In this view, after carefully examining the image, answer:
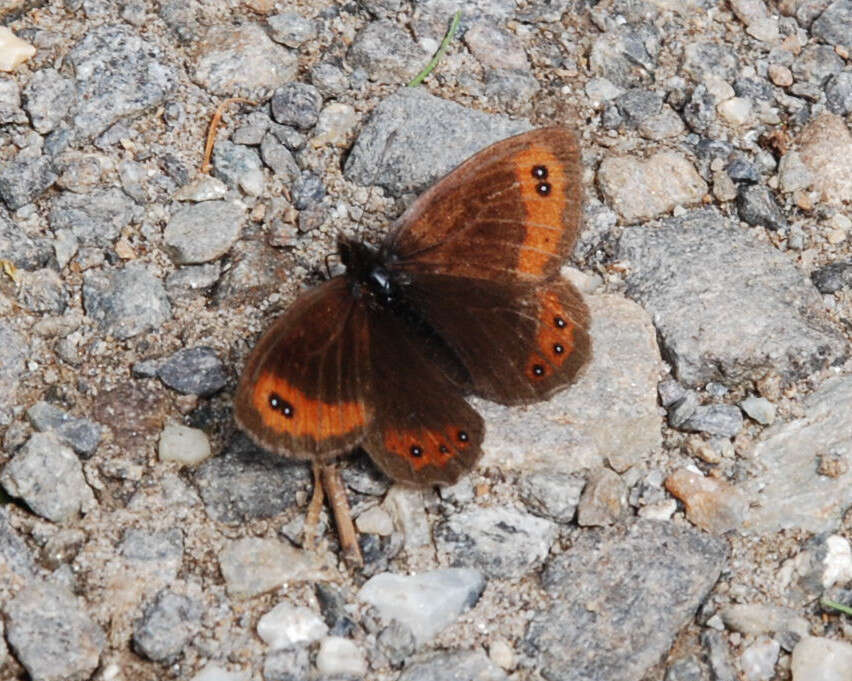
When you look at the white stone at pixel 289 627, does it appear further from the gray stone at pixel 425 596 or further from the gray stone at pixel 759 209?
the gray stone at pixel 759 209

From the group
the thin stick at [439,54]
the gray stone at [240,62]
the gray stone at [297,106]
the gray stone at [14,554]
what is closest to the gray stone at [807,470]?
the thin stick at [439,54]

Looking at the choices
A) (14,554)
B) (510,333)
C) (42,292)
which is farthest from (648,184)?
(14,554)

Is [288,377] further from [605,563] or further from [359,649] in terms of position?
[605,563]

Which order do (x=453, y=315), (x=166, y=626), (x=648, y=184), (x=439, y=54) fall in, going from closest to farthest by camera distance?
(x=166, y=626)
(x=453, y=315)
(x=648, y=184)
(x=439, y=54)

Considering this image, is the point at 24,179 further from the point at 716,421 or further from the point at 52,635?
the point at 716,421

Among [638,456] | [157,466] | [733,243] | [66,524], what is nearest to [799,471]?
[638,456]
